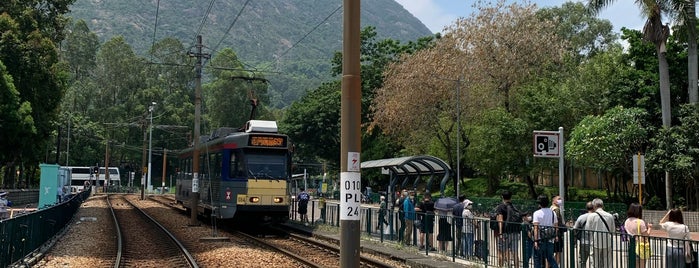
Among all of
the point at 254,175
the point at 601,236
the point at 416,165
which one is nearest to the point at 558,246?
the point at 601,236

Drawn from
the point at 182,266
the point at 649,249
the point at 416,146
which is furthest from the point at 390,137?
the point at 649,249

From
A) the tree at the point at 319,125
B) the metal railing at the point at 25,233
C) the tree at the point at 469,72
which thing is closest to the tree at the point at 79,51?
the tree at the point at 319,125

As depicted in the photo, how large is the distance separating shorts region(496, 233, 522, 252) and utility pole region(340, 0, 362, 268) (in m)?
5.99

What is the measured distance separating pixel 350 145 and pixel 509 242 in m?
6.49

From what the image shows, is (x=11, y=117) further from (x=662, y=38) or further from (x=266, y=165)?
(x=662, y=38)

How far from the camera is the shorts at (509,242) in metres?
13.6

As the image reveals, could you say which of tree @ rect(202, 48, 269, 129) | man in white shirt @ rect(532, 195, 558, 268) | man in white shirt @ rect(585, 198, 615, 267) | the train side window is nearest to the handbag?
man in white shirt @ rect(585, 198, 615, 267)

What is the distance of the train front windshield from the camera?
22359 millimetres

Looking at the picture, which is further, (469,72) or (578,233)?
(469,72)

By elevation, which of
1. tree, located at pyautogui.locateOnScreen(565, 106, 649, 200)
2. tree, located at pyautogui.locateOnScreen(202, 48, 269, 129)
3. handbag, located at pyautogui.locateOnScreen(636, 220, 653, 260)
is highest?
tree, located at pyautogui.locateOnScreen(202, 48, 269, 129)

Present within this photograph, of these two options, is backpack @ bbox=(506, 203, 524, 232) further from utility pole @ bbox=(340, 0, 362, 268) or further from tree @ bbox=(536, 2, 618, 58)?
tree @ bbox=(536, 2, 618, 58)

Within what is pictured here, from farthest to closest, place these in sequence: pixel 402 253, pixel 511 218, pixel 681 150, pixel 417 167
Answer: pixel 681 150
pixel 417 167
pixel 402 253
pixel 511 218

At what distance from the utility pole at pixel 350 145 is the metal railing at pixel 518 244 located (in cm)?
443

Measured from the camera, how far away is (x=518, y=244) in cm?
1355
